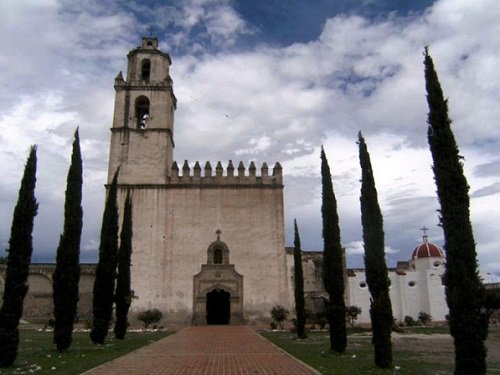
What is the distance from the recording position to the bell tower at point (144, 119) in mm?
31219

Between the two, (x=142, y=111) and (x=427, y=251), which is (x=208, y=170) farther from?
(x=427, y=251)

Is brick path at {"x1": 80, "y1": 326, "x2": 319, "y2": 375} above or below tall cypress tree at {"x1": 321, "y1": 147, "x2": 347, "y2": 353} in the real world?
below

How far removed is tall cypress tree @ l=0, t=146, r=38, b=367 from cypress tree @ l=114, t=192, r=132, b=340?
8.39 meters

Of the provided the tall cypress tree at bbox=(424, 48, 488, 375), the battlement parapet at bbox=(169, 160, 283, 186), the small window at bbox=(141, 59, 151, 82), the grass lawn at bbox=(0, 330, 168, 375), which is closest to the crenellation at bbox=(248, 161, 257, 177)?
the battlement parapet at bbox=(169, 160, 283, 186)

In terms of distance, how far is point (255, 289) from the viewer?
98.2ft

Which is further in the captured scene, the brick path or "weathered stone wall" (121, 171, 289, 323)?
"weathered stone wall" (121, 171, 289, 323)

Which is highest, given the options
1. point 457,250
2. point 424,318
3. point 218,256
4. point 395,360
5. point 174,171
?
point 174,171

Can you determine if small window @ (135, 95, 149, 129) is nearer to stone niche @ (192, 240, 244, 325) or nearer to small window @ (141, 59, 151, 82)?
small window @ (141, 59, 151, 82)

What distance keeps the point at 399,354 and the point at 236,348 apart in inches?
193

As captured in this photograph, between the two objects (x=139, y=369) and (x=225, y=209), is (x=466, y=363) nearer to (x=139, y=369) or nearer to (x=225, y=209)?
(x=139, y=369)

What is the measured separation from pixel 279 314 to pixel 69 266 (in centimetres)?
1550

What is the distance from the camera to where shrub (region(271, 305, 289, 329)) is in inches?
1096

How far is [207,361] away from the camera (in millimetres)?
11828

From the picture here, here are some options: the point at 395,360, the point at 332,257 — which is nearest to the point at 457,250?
the point at 395,360
